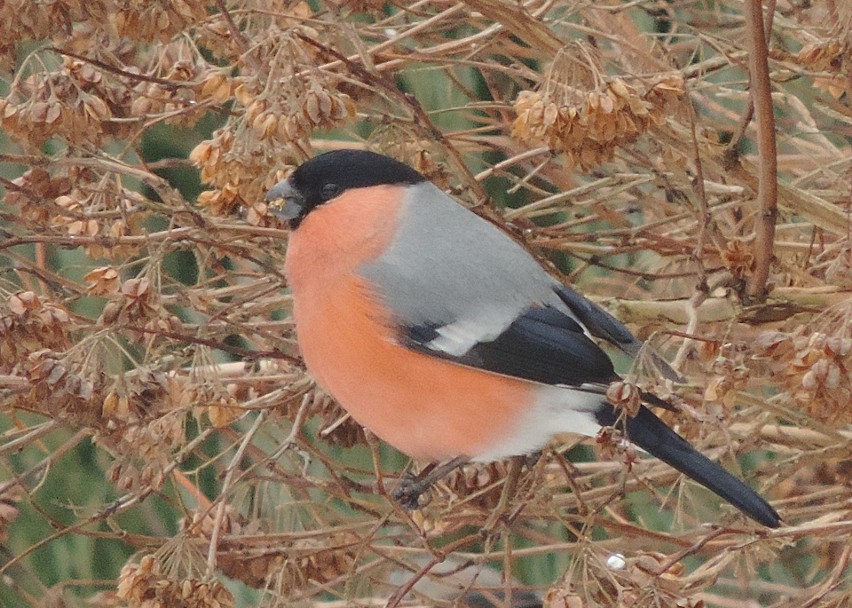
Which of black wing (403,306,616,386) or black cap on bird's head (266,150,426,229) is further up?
black cap on bird's head (266,150,426,229)

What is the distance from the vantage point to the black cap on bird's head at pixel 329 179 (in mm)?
1622

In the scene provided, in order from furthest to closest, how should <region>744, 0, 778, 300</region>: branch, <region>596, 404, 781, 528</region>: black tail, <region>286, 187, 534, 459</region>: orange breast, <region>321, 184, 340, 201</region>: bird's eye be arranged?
1. <region>321, 184, 340, 201</region>: bird's eye
2. <region>286, 187, 534, 459</region>: orange breast
3. <region>596, 404, 781, 528</region>: black tail
4. <region>744, 0, 778, 300</region>: branch

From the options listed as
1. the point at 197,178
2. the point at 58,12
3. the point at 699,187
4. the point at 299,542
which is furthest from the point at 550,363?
the point at 197,178

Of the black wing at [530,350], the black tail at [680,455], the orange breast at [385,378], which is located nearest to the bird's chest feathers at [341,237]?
the orange breast at [385,378]

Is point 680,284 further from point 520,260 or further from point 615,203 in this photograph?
point 520,260

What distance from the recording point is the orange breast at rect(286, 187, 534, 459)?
1556mm

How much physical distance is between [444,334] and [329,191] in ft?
0.90

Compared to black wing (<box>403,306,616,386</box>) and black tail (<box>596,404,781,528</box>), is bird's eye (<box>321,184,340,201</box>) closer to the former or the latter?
black wing (<box>403,306,616,386</box>)

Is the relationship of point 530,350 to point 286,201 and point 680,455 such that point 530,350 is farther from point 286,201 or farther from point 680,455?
point 286,201

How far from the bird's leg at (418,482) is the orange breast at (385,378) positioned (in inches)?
0.7

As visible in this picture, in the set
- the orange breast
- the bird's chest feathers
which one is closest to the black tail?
the orange breast

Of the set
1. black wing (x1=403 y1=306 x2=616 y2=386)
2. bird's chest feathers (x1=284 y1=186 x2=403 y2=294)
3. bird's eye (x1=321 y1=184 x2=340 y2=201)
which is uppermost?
bird's eye (x1=321 y1=184 x2=340 y2=201)

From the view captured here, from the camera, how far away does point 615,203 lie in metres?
2.15

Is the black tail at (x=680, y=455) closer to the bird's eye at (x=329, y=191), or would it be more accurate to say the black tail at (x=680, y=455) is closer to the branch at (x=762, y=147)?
the branch at (x=762, y=147)
